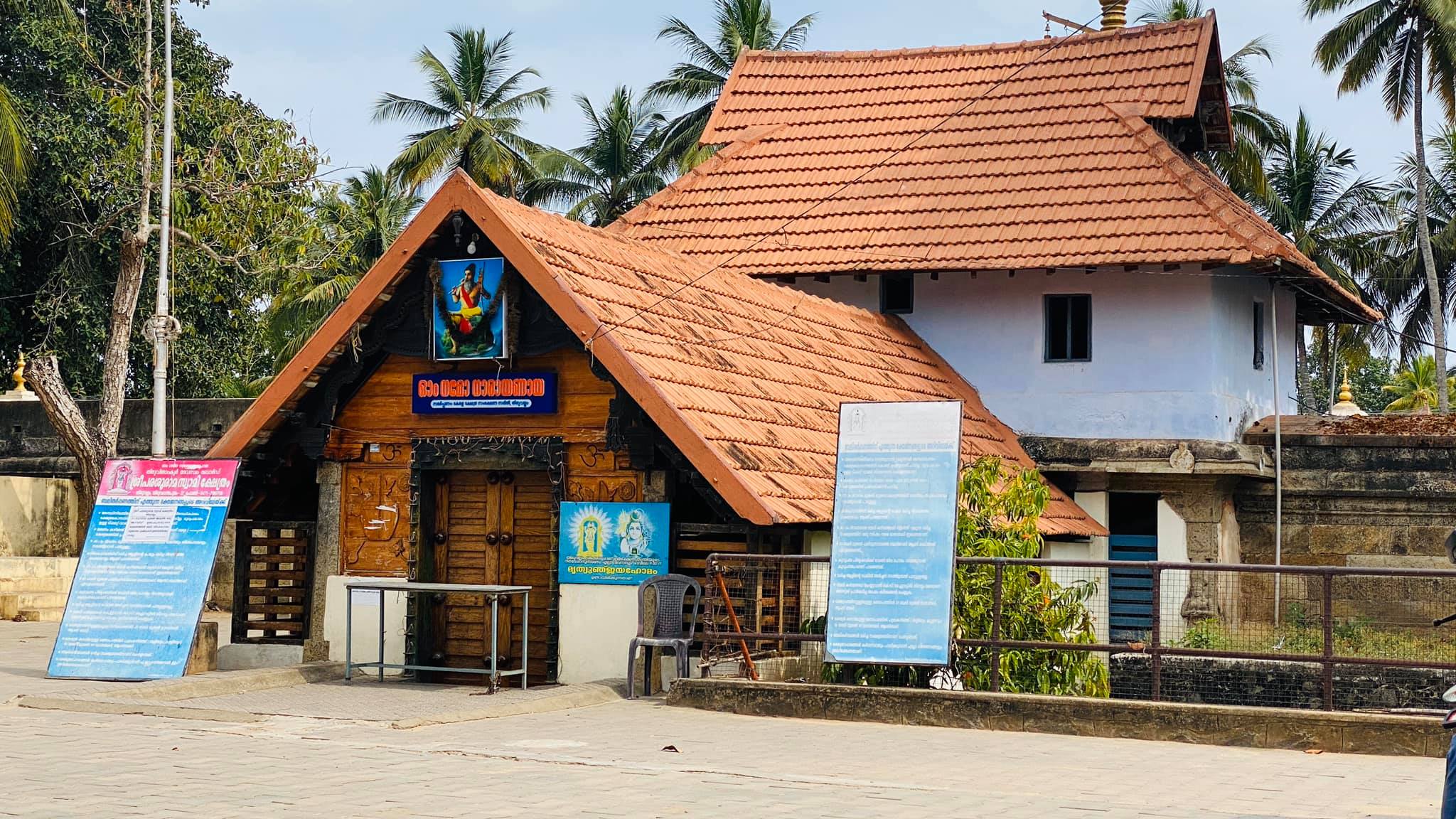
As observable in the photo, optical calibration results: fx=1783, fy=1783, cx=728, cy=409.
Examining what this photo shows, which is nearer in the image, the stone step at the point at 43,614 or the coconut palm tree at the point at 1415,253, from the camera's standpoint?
the stone step at the point at 43,614

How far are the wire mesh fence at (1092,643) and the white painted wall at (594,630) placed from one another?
0.96 metres

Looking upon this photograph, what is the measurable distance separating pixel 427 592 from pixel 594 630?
1.59 metres

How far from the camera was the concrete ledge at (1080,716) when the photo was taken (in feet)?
39.9

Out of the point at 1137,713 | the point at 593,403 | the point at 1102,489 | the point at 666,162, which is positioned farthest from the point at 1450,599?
the point at 666,162

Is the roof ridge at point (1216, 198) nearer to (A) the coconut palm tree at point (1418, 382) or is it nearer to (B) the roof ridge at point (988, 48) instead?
(B) the roof ridge at point (988, 48)

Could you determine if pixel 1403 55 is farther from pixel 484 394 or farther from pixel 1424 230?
pixel 484 394

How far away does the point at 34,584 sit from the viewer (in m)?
25.4

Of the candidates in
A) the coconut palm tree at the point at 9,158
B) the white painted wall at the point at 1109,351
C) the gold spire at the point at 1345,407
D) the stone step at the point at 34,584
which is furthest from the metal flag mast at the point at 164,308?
the gold spire at the point at 1345,407

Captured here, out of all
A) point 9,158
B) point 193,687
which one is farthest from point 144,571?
point 9,158

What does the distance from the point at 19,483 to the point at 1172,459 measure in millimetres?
18149

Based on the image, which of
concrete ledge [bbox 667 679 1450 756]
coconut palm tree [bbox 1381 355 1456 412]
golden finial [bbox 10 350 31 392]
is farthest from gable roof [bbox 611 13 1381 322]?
coconut palm tree [bbox 1381 355 1456 412]

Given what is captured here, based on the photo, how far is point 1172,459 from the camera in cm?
2175

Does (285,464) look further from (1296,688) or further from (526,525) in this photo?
(1296,688)

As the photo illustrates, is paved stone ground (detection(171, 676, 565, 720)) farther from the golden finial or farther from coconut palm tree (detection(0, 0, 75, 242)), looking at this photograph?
the golden finial
